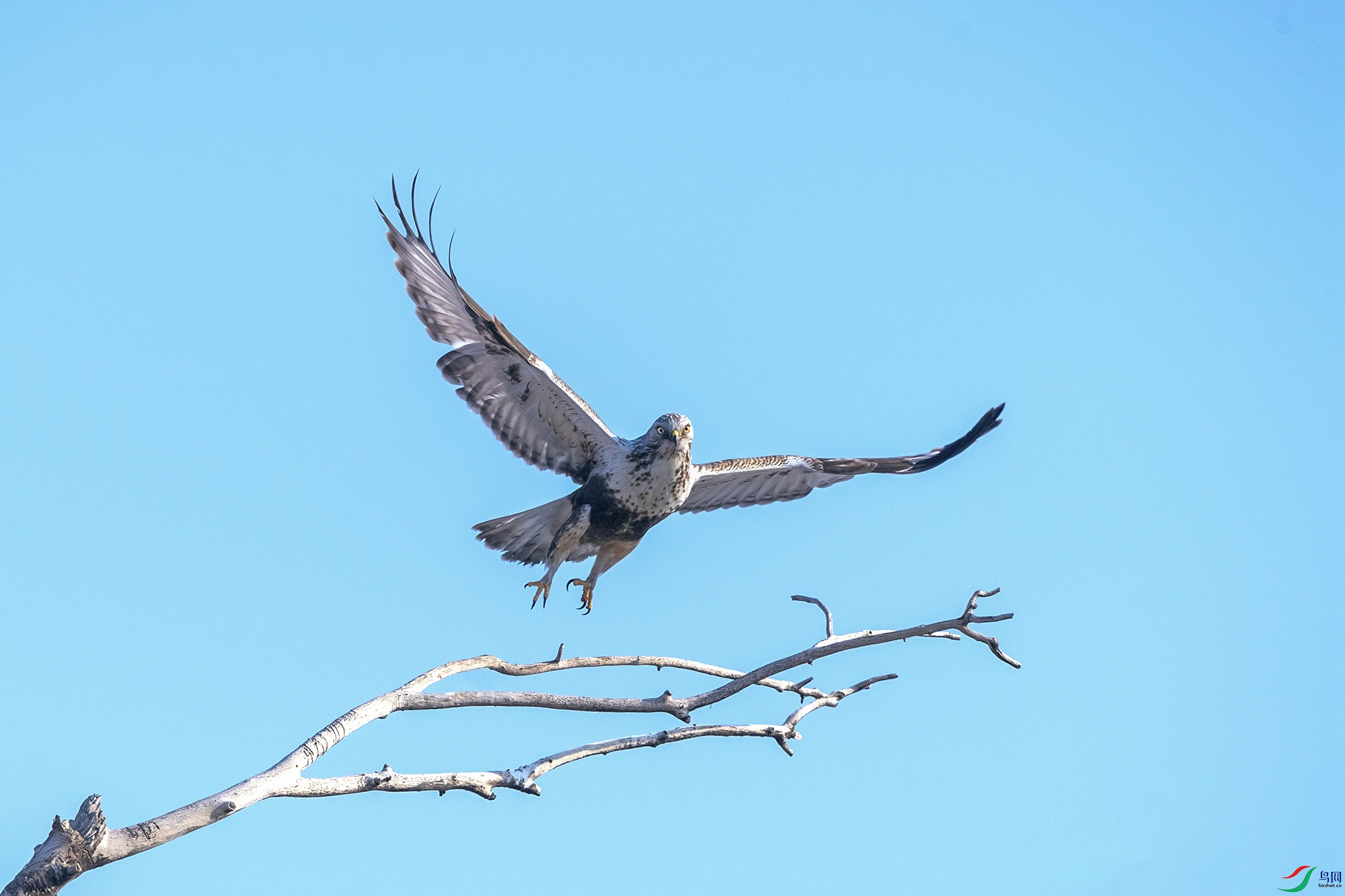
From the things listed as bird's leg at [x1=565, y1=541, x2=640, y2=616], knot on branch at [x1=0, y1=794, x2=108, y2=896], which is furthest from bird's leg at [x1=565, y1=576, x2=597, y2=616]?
knot on branch at [x1=0, y1=794, x2=108, y2=896]

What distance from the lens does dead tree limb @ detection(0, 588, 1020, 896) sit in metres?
4.55

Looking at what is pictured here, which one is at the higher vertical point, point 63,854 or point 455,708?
point 455,708

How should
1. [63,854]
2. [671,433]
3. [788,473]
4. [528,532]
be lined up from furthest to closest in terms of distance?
[788,473] < [528,532] < [671,433] < [63,854]

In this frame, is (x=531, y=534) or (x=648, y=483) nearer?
(x=648, y=483)

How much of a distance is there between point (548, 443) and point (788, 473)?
2158mm

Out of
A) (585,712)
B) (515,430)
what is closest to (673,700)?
(585,712)

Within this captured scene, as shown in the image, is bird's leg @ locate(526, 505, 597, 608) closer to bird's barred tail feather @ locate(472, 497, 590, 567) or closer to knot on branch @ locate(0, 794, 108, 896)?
bird's barred tail feather @ locate(472, 497, 590, 567)

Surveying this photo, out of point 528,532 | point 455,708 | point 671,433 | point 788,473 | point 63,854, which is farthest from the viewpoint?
point 788,473

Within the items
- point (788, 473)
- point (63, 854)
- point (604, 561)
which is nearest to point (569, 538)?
point (604, 561)

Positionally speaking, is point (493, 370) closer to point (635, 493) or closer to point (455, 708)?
point (635, 493)

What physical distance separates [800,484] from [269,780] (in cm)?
629

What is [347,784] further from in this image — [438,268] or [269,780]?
[438,268]

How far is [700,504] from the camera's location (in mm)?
10406

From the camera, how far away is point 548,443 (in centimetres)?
948
